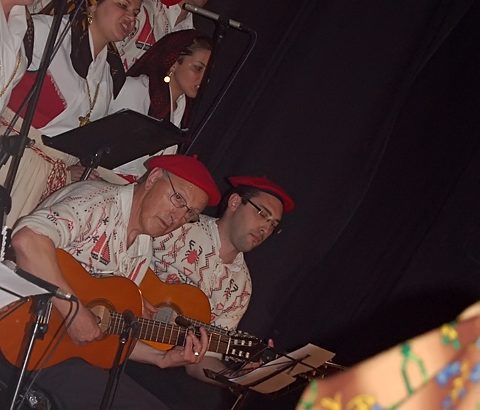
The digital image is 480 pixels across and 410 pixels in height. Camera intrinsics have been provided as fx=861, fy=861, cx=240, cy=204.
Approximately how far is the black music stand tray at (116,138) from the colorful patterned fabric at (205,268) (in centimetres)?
55

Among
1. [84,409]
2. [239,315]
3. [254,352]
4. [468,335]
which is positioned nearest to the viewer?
[468,335]

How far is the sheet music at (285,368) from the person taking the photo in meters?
2.60


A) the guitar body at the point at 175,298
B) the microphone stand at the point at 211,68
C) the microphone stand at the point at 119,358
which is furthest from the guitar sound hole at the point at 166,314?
the microphone stand at the point at 211,68

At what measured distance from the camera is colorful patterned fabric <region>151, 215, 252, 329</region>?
320cm

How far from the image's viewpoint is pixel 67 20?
268 cm

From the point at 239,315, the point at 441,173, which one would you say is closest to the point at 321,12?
the point at 441,173

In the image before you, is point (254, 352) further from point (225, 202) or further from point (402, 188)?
point (402, 188)

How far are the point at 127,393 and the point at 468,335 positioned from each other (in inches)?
85.1

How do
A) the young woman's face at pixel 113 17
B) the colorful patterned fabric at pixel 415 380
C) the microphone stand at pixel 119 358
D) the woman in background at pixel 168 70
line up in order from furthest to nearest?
the woman in background at pixel 168 70 < the young woman's face at pixel 113 17 < the microphone stand at pixel 119 358 < the colorful patterned fabric at pixel 415 380

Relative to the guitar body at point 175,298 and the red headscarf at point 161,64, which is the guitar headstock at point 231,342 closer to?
the guitar body at point 175,298

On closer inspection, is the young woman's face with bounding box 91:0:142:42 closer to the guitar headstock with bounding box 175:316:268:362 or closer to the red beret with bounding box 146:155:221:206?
the red beret with bounding box 146:155:221:206

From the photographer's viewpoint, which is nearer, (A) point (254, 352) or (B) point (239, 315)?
(A) point (254, 352)

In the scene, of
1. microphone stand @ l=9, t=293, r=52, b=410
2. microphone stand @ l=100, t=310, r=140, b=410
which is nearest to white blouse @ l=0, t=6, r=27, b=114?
microphone stand @ l=9, t=293, r=52, b=410

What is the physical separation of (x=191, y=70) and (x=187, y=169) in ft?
1.72
